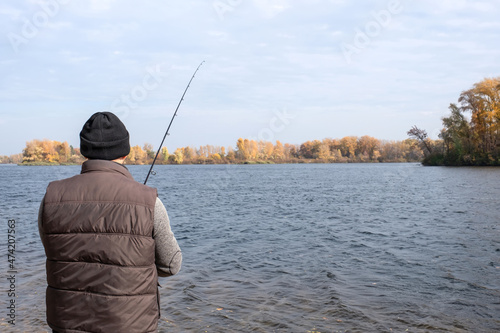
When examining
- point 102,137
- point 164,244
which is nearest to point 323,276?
point 164,244

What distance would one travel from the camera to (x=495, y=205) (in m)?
21.2

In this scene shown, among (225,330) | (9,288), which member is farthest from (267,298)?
(9,288)

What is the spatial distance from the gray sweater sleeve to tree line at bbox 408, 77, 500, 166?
72.6 meters

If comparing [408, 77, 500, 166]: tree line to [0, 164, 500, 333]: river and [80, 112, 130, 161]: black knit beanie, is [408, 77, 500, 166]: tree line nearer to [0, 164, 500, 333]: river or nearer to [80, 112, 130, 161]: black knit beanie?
[0, 164, 500, 333]: river

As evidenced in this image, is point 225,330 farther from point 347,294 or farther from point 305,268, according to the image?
point 305,268

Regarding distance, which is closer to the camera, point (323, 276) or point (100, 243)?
point (100, 243)

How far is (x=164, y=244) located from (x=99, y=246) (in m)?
0.40

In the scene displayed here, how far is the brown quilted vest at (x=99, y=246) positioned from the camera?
2.48 meters

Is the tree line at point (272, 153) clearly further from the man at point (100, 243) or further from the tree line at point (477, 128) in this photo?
the man at point (100, 243)

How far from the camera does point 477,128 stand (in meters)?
68.9

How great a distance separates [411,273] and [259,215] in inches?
455

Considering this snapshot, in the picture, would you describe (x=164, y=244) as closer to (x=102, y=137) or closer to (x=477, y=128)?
(x=102, y=137)

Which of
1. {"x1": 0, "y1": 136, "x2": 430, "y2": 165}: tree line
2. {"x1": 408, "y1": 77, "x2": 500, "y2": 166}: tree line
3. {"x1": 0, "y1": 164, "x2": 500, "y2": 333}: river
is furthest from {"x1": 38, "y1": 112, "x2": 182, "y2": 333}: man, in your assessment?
{"x1": 0, "y1": 136, "x2": 430, "y2": 165}: tree line

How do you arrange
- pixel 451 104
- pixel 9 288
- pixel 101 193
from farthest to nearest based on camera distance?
pixel 451 104 → pixel 9 288 → pixel 101 193
